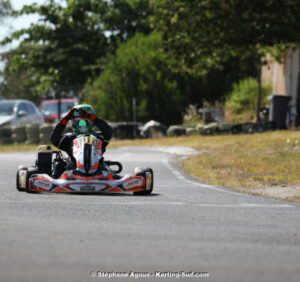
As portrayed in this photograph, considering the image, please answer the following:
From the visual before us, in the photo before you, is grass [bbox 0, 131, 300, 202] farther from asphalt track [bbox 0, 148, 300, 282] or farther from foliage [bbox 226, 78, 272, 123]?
foliage [bbox 226, 78, 272, 123]

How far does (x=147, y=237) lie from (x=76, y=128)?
16.7 ft

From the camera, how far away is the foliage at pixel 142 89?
39.4m

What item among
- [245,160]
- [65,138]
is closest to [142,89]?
[245,160]

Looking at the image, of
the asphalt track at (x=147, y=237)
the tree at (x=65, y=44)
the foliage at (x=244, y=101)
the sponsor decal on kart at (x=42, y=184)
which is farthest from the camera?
the tree at (x=65, y=44)

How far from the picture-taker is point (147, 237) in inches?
280

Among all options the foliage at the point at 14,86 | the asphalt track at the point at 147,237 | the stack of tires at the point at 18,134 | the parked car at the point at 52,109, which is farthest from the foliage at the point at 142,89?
the foliage at the point at 14,86

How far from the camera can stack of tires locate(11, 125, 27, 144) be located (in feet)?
100

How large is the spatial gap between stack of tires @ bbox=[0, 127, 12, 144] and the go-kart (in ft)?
62.8

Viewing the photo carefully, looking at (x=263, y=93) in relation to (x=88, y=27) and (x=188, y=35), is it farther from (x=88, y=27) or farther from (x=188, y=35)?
(x=88, y=27)

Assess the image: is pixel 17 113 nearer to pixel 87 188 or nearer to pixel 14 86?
pixel 87 188

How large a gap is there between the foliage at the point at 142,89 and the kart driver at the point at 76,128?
27.0 meters

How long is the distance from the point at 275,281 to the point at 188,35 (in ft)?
98.1

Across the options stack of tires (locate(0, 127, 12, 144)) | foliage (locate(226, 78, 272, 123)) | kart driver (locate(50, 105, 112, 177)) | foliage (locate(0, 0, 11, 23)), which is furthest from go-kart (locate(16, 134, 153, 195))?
foliage (locate(0, 0, 11, 23))

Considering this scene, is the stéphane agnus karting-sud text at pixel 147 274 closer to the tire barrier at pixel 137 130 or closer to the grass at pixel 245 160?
the grass at pixel 245 160
